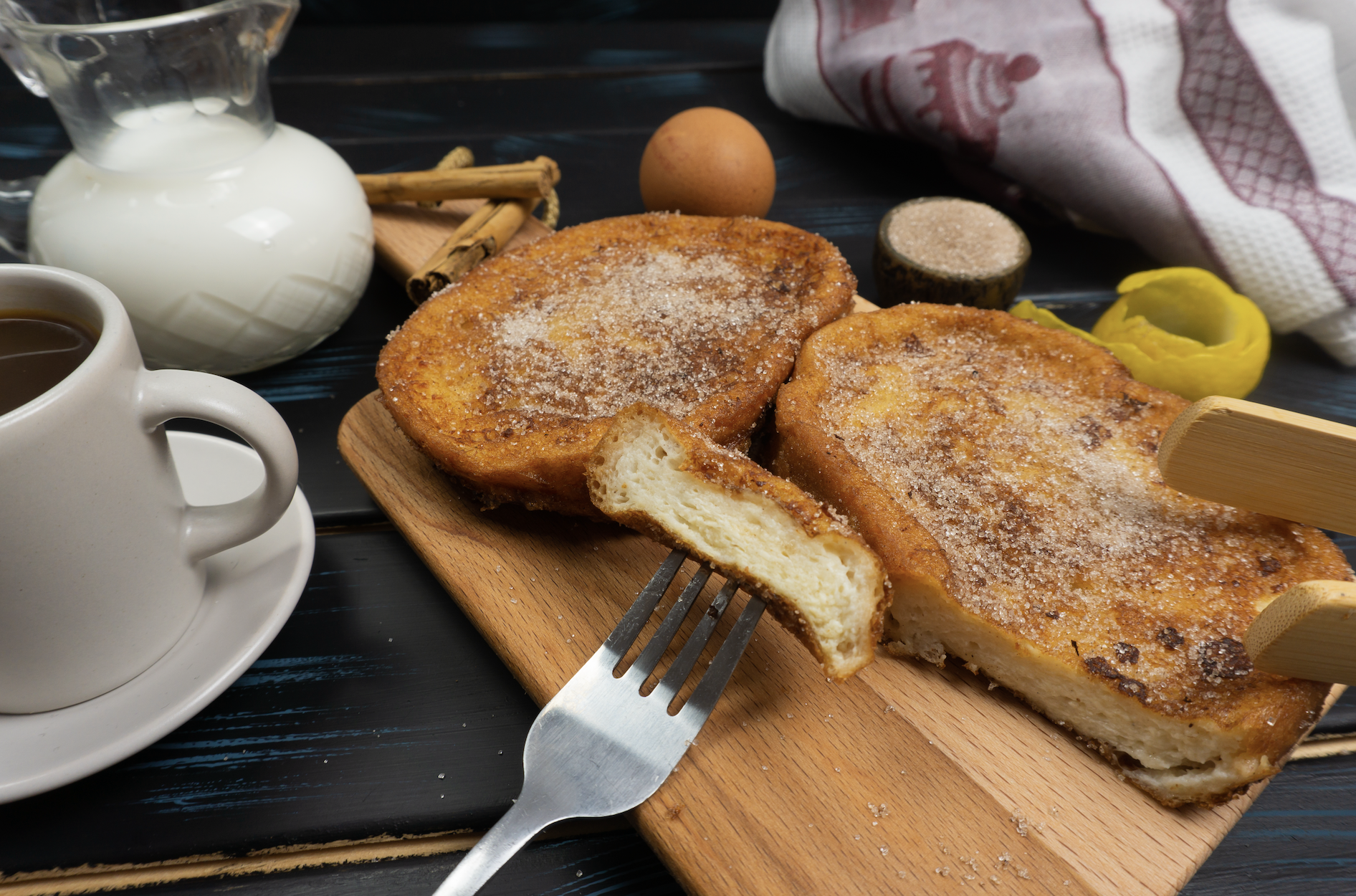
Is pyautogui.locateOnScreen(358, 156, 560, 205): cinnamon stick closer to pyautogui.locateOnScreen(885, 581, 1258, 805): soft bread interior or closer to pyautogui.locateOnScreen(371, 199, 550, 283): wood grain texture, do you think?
pyautogui.locateOnScreen(371, 199, 550, 283): wood grain texture

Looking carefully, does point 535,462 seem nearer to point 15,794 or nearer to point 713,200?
point 15,794

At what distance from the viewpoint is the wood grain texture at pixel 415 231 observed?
80.9 inches

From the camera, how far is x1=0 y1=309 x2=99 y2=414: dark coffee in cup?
3.38 ft

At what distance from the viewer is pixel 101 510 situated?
1.02m

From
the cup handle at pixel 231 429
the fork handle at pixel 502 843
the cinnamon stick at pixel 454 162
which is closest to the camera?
the fork handle at pixel 502 843

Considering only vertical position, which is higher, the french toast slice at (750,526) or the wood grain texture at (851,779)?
the french toast slice at (750,526)

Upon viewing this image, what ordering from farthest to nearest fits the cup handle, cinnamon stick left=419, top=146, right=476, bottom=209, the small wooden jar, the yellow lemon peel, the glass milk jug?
cinnamon stick left=419, top=146, right=476, bottom=209, the small wooden jar, the yellow lemon peel, the glass milk jug, the cup handle

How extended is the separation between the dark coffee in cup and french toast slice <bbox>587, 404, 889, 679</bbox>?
677 millimetres

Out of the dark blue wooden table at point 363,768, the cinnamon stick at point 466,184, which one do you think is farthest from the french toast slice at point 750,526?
the cinnamon stick at point 466,184

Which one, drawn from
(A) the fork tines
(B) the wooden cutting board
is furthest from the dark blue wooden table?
(A) the fork tines

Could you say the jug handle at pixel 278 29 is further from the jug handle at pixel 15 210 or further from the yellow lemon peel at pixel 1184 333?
the yellow lemon peel at pixel 1184 333

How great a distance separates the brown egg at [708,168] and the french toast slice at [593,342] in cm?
20

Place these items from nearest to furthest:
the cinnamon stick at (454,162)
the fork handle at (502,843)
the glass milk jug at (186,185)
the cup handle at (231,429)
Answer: the fork handle at (502,843) < the cup handle at (231,429) < the glass milk jug at (186,185) < the cinnamon stick at (454,162)

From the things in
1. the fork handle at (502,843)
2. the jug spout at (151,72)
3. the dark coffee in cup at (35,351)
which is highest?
the jug spout at (151,72)
